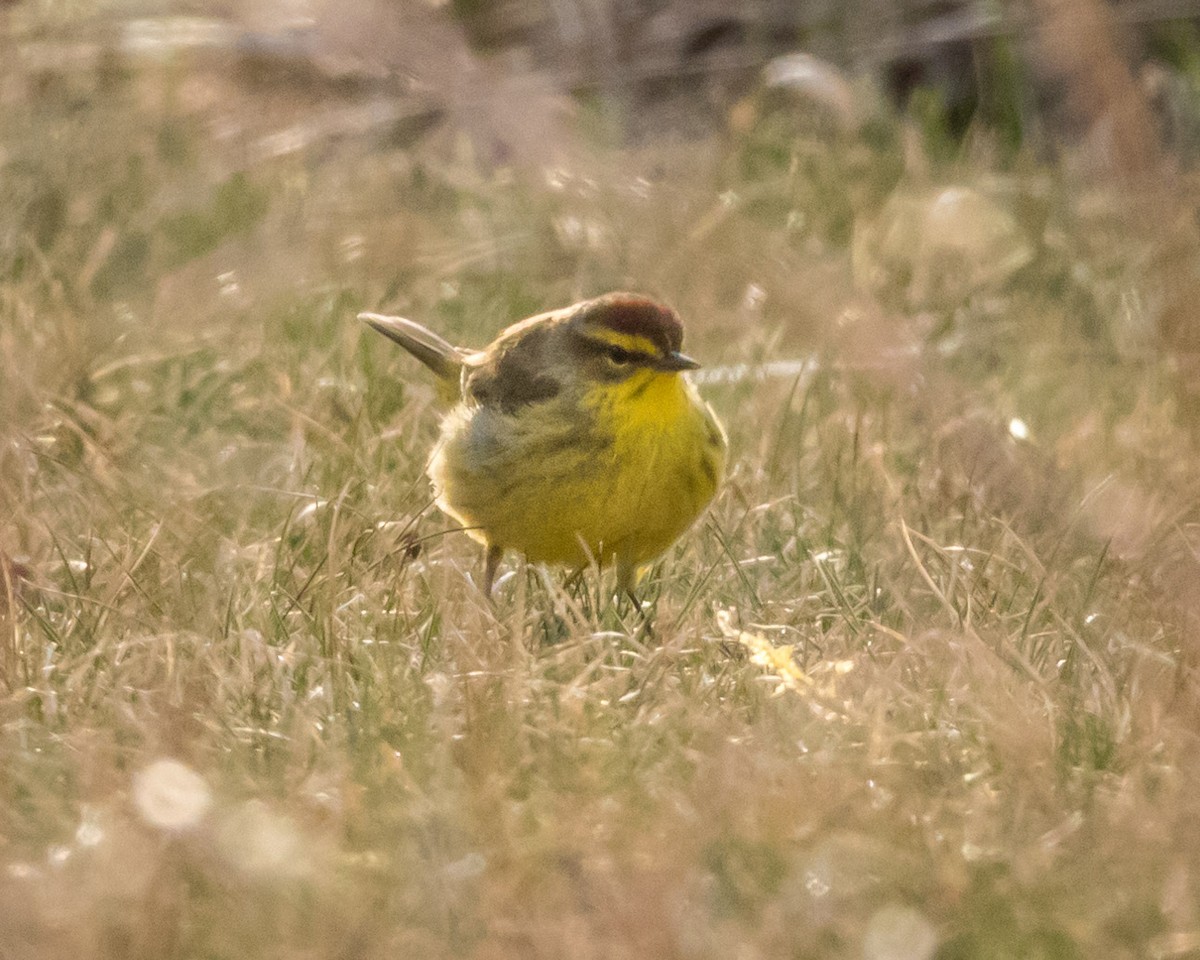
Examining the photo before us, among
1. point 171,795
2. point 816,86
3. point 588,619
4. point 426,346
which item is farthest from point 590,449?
point 816,86

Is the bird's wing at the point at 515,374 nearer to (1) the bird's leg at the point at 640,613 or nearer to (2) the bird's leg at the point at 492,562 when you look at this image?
(2) the bird's leg at the point at 492,562

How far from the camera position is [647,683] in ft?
11.5

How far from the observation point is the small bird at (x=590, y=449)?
14.3 ft

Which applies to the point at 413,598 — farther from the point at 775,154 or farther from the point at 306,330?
the point at 775,154

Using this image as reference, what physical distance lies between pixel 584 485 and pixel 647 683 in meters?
0.93

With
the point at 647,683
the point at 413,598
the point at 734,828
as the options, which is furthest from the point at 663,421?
the point at 734,828

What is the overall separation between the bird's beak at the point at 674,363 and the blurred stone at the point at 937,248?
1746mm

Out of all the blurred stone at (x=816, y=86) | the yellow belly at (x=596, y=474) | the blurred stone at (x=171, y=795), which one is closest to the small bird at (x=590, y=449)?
the yellow belly at (x=596, y=474)

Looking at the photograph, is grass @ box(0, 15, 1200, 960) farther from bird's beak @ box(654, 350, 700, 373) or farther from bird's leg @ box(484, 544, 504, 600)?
bird's beak @ box(654, 350, 700, 373)

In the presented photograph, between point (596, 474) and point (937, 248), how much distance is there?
104 inches

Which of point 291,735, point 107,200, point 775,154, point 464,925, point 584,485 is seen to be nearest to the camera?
point 464,925

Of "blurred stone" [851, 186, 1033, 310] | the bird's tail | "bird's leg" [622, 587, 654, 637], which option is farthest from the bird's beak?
"blurred stone" [851, 186, 1033, 310]

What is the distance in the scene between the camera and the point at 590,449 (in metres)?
4.40

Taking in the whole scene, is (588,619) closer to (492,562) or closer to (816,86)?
(492,562)
